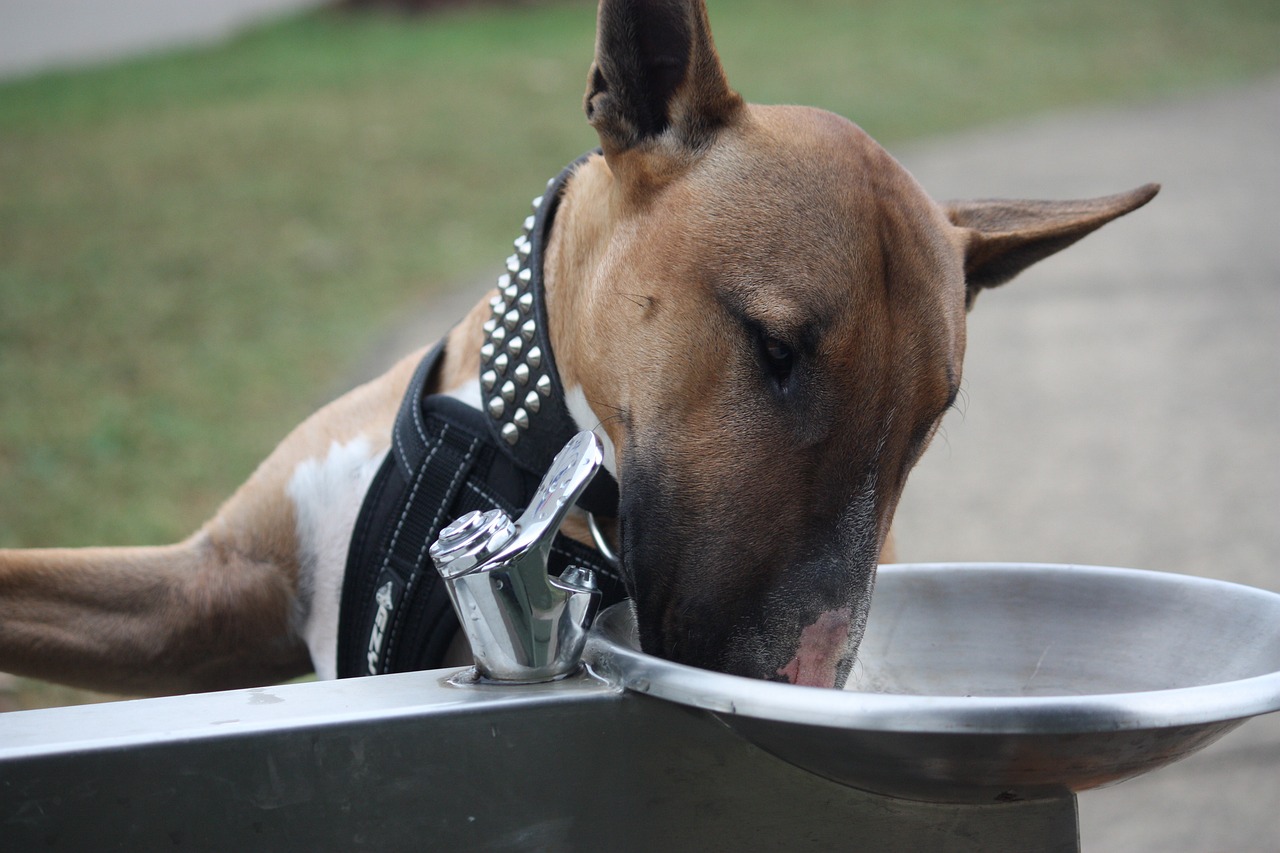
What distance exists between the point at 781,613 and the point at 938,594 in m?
0.18

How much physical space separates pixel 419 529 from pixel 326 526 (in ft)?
1.01

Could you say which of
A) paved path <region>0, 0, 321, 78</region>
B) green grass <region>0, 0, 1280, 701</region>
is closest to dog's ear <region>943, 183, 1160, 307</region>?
green grass <region>0, 0, 1280, 701</region>

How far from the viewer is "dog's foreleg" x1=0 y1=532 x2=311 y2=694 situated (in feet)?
6.30

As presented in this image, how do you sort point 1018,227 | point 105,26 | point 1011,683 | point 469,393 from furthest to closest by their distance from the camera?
point 105,26
point 1018,227
point 469,393
point 1011,683

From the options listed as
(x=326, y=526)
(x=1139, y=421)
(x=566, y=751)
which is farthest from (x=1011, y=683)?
(x=1139, y=421)

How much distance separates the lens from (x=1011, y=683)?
4.49ft

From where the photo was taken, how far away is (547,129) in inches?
390

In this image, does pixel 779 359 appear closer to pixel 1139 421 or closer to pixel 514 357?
pixel 514 357

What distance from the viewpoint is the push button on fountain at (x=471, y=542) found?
1063 millimetres

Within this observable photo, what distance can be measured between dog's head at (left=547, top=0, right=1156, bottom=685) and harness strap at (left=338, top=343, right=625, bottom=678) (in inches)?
5.7

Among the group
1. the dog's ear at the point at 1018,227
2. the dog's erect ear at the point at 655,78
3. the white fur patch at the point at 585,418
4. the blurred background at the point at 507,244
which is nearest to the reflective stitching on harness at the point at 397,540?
the white fur patch at the point at 585,418

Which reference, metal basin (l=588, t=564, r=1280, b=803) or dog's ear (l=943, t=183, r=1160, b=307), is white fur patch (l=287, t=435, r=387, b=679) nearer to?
metal basin (l=588, t=564, r=1280, b=803)

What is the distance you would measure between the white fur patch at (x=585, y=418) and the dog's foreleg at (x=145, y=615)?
623mm

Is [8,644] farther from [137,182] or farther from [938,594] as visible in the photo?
[137,182]
